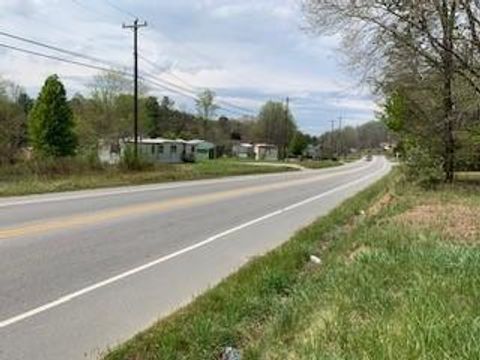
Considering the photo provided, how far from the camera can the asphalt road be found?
8.22m

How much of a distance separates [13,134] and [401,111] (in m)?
45.5

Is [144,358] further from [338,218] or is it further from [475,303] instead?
[338,218]

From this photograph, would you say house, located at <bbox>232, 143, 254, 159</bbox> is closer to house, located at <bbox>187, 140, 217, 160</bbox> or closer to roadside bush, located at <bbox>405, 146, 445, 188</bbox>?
house, located at <bbox>187, 140, 217, 160</bbox>

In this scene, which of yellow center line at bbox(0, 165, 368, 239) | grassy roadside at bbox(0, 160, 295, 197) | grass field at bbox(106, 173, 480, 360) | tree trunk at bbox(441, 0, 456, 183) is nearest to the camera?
grass field at bbox(106, 173, 480, 360)

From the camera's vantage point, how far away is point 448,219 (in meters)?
16.2

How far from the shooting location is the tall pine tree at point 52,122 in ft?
249

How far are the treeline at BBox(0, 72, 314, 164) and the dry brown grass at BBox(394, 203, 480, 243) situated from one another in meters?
29.7

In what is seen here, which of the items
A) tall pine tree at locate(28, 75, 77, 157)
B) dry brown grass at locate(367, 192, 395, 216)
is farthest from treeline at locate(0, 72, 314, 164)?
dry brown grass at locate(367, 192, 395, 216)

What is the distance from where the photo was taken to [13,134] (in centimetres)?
6988

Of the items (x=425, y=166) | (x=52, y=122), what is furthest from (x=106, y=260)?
(x=52, y=122)

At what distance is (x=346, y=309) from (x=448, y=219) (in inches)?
373

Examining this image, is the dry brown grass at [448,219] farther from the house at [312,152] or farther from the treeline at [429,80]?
the house at [312,152]

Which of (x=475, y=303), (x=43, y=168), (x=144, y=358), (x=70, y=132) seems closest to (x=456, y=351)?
(x=475, y=303)

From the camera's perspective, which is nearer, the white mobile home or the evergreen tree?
the white mobile home
